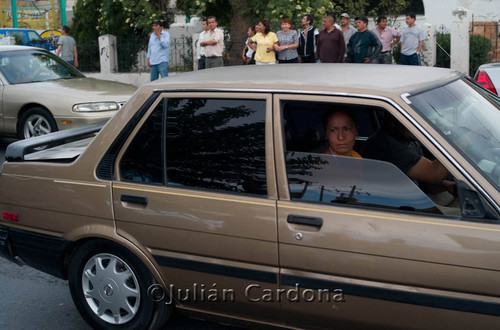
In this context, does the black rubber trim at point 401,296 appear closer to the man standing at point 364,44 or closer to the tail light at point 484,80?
the tail light at point 484,80

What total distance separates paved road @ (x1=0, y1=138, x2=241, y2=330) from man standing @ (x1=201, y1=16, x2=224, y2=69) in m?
9.26

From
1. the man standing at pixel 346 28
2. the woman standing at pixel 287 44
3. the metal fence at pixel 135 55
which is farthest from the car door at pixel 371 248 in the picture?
the metal fence at pixel 135 55

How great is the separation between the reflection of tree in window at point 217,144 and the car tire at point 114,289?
0.59 m

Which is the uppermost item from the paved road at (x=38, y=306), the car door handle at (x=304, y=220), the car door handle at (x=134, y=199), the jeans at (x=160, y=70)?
the jeans at (x=160, y=70)

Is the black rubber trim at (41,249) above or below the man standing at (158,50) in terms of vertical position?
below

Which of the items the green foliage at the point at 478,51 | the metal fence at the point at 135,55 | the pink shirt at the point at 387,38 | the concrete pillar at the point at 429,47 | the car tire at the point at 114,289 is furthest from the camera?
the metal fence at the point at 135,55

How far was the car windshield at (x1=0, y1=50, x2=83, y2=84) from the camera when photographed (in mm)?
10688

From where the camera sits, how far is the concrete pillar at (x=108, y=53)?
65.0 ft

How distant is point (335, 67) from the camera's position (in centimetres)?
393

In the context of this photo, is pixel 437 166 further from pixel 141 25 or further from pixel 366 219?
pixel 141 25

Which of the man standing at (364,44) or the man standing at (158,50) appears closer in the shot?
the man standing at (364,44)

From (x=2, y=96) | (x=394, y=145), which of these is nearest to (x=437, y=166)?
(x=394, y=145)

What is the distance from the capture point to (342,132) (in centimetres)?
379

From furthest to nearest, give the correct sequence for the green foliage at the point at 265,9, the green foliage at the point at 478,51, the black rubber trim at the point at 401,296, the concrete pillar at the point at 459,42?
the green foliage at the point at 478,51 < the concrete pillar at the point at 459,42 < the green foliage at the point at 265,9 < the black rubber trim at the point at 401,296
